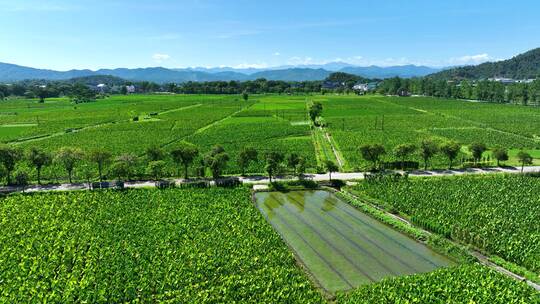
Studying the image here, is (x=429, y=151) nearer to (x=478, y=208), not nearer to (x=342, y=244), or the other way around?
(x=478, y=208)

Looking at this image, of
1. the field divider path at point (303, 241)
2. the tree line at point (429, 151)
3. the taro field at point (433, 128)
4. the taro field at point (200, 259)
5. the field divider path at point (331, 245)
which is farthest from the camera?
the taro field at point (433, 128)

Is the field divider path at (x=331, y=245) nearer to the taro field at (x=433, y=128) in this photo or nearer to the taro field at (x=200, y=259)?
the taro field at (x=200, y=259)

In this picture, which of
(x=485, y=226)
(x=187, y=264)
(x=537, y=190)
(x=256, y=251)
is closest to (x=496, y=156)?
(x=537, y=190)

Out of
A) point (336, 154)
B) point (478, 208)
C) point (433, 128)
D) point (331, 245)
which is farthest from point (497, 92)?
point (331, 245)

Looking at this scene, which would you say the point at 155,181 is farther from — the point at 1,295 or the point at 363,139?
the point at 363,139

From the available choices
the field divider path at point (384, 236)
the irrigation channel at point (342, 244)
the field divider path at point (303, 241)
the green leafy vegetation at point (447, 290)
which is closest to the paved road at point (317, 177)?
the irrigation channel at point (342, 244)

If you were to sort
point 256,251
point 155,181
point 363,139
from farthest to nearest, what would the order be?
1. point 363,139
2. point 155,181
3. point 256,251
